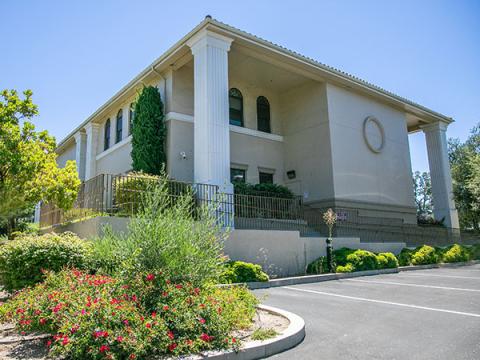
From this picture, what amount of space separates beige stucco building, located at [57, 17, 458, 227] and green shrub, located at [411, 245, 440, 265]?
350 centimetres

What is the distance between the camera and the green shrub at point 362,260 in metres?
12.8

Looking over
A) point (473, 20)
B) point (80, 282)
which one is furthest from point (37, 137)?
point (473, 20)

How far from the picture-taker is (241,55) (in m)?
15.9

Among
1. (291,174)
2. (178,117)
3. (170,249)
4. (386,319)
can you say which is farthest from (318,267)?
(178,117)

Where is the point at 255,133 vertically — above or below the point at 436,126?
below

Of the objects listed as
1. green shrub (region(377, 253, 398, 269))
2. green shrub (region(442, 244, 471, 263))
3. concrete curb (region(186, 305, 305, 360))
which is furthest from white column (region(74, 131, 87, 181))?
concrete curb (region(186, 305, 305, 360))

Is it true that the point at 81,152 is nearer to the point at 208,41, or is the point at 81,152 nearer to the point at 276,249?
the point at 208,41

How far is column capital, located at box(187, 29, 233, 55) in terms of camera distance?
13352mm

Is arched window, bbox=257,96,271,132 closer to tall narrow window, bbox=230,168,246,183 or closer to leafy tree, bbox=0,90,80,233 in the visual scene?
tall narrow window, bbox=230,168,246,183

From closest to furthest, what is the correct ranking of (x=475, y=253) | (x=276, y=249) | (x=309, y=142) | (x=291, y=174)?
(x=276, y=249) < (x=309, y=142) < (x=475, y=253) < (x=291, y=174)

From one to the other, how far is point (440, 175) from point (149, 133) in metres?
18.3

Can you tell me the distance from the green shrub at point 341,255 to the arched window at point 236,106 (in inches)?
317

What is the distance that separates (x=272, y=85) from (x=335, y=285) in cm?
1210

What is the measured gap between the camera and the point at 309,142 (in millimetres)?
18719
